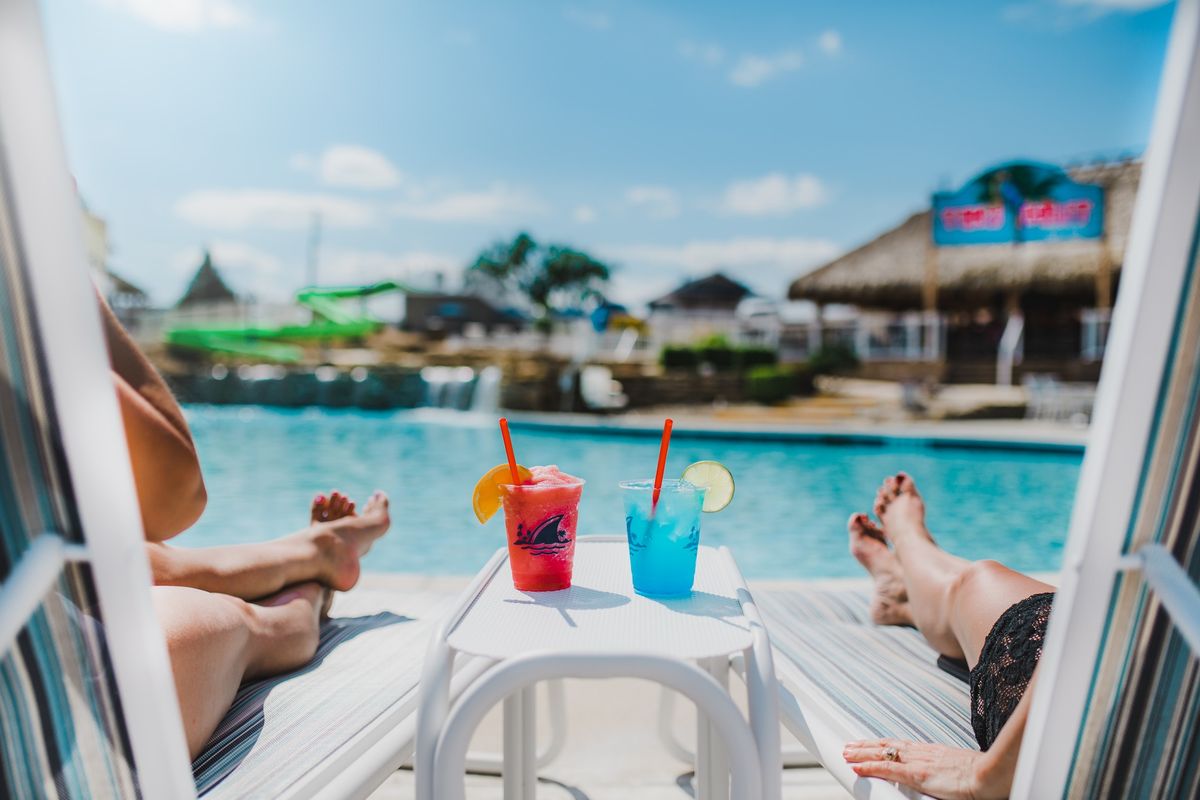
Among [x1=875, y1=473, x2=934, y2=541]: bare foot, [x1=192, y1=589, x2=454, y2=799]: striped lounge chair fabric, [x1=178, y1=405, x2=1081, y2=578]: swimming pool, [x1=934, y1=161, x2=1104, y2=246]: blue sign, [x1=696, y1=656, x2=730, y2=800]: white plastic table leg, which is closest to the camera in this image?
[x1=192, y1=589, x2=454, y2=799]: striped lounge chair fabric

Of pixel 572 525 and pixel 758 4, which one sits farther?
pixel 758 4

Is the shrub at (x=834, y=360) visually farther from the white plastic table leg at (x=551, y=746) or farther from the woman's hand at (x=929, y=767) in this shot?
the woman's hand at (x=929, y=767)

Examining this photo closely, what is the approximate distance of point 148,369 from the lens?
1.20m

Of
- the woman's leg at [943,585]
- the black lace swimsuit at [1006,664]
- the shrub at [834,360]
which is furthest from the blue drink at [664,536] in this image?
the shrub at [834,360]

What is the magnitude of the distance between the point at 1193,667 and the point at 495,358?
67.9 ft

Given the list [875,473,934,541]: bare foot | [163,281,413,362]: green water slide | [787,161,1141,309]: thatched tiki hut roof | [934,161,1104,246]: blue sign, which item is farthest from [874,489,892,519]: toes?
[163,281,413,362]: green water slide

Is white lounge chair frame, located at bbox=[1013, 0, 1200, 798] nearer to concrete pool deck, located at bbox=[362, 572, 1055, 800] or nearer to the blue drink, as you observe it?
the blue drink

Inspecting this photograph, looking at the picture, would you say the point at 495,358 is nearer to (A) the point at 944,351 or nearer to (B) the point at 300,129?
(A) the point at 944,351

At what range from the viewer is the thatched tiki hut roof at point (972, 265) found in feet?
54.7

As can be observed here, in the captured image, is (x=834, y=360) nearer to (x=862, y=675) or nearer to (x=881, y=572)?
(x=881, y=572)

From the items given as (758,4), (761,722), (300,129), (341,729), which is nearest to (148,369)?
(341,729)

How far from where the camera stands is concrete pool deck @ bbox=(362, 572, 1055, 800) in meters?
2.04

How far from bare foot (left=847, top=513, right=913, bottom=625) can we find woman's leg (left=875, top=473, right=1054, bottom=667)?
0.02m

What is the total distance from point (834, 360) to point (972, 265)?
12.2 feet
